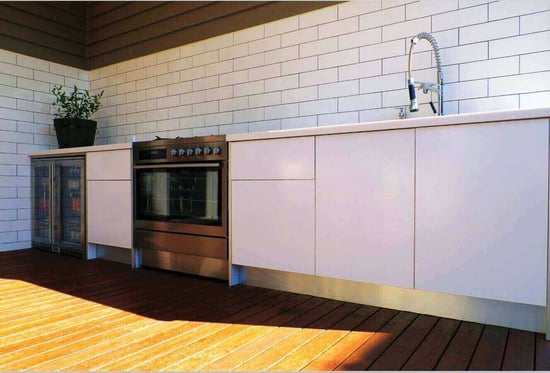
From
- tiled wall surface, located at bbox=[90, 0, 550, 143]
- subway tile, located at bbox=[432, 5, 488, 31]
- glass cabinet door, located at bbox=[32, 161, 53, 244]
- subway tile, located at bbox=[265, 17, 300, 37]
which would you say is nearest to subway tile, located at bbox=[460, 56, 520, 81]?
tiled wall surface, located at bbox=[90, 0, 550, 143]

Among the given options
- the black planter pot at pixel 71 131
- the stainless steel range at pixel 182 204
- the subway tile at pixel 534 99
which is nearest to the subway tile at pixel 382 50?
the subway tile at pixel 534 99

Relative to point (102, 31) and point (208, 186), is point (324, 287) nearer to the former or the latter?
point (208, 186)

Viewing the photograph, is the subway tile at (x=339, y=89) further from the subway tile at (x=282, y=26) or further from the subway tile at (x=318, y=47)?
the subway tile at (x=282, y=26)

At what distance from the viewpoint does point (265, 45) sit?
10.3 ft

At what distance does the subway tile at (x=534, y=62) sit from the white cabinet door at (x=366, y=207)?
2.80 ft

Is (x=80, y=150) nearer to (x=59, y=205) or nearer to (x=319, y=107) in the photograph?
(x=59, y=205)

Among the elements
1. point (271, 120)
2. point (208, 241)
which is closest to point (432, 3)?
point (271, 120)

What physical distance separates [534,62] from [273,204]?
160 cm

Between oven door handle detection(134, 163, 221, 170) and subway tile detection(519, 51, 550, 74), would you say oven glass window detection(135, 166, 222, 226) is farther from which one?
subway tile detection(519, 51, 550, 74)

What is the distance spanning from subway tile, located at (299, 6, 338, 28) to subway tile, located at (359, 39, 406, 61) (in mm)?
352

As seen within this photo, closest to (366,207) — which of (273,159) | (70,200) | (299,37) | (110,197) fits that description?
(273,159)

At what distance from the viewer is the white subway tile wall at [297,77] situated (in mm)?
2238

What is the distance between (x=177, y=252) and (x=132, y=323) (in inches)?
38.2

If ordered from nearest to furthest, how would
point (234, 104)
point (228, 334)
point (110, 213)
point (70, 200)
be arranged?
point (228, 334)
point (110, 213)
point (234, 104)
point (70, 200)
